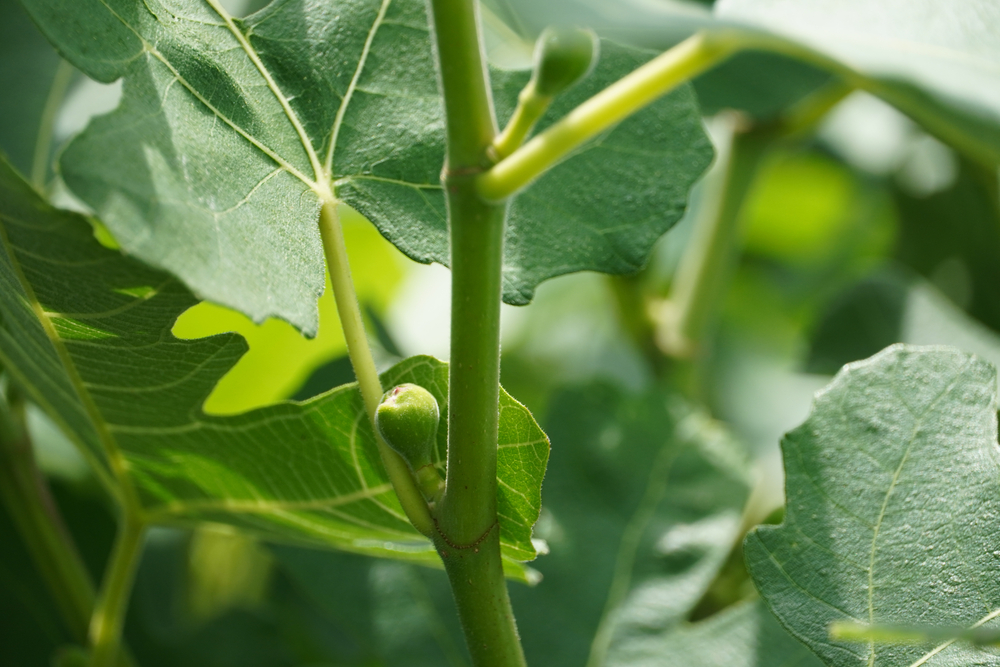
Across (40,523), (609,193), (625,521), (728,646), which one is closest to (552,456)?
(625,521)

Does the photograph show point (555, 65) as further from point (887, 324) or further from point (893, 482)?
point (887, 324)

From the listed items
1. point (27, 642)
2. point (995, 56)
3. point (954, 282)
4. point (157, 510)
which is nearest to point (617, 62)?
point (995, 56)

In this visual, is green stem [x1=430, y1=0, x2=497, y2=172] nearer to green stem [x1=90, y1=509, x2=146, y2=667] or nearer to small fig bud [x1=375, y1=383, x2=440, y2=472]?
small fig bud [x1=375, y1=383, x2=440, y2=472]

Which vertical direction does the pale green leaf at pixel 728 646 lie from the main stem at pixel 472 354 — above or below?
below

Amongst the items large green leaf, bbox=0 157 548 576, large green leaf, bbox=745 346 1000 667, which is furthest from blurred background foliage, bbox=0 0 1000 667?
large green leaf, bbox=745 346 1000 667

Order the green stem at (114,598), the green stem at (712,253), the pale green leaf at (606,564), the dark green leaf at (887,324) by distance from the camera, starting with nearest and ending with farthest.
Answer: the green stem at (114,598) < the pale green leaf at (606,564) < the dark green leaf at (887,324) < the green stem at (712,253)

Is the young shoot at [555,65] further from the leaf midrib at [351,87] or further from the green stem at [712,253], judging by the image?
the green stem at [712,253]

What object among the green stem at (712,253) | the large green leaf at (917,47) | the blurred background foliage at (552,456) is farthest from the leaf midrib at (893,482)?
the green stem at (712,253)
